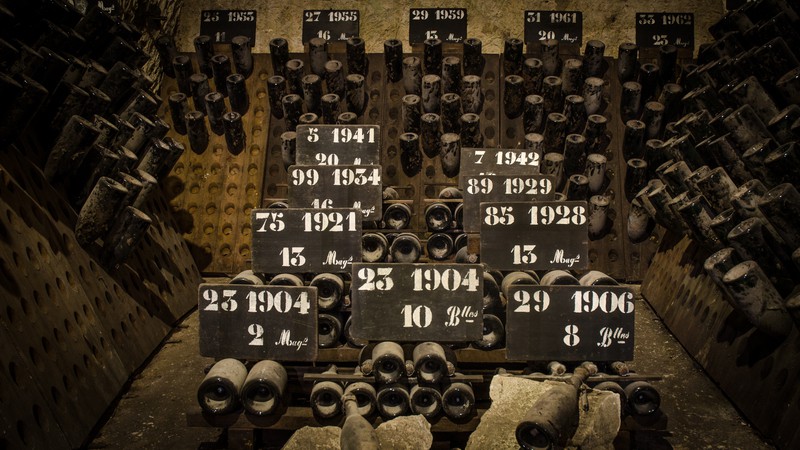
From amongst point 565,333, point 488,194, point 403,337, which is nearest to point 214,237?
point 488,194

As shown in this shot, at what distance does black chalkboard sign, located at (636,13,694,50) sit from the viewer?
6.02m

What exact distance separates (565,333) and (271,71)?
3.67 m

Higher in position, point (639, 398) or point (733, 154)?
point (733, 154)

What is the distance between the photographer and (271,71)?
5.83m

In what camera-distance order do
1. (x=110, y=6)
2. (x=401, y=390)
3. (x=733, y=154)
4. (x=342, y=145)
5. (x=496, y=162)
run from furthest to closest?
A: (x=110, y=6) < (x=496, y=162) < (x=342, y=145) < (x=733, y=154) < (x=401, y=390)

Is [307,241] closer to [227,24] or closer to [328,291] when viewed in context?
[328,291]

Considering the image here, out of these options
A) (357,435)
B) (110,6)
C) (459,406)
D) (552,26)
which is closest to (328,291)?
(459,406)

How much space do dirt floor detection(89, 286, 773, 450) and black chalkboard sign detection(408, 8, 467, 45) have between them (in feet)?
9.64

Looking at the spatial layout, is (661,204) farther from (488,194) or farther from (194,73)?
(194,73)

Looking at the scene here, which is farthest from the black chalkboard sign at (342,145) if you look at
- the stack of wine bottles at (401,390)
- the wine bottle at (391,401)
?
the wine bottle at (391,401)

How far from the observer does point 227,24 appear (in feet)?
20.3

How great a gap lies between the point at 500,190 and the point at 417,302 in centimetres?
122

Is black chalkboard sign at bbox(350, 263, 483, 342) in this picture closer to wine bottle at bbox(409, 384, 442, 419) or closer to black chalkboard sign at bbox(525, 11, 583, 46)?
wine bottle at bbox(409, 384, 442, 419)

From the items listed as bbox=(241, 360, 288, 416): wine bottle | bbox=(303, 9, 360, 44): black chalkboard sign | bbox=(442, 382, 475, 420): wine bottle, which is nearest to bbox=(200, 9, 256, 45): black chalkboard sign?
bbox=(303, 9, 360, 44): black chalkboard sign
